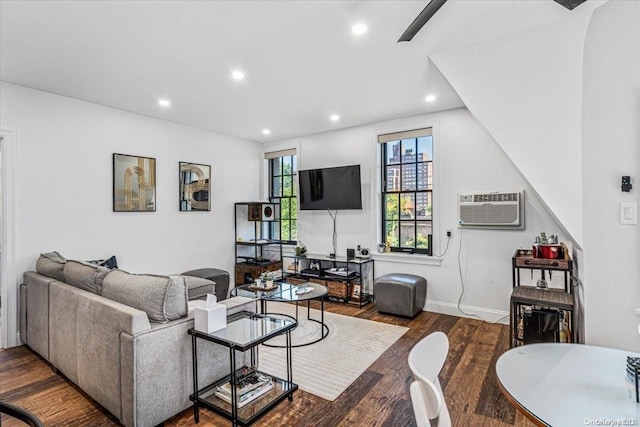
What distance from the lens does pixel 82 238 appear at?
3.84m

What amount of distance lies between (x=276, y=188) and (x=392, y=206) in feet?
7.67

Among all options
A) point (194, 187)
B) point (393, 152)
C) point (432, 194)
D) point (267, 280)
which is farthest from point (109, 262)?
point (432, 194)

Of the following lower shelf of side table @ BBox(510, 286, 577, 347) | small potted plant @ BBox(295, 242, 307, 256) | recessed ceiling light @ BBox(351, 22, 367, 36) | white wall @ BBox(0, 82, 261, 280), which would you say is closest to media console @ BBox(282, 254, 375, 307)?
small potted plant @ BBox(295, 242, 307, 256)

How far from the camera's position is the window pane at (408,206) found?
473 cm

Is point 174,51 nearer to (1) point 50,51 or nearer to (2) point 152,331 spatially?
(1) point 50,51

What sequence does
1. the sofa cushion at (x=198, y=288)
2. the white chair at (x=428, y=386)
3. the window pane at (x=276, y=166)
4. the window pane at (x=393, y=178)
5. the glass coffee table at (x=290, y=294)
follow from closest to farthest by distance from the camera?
the white chair at (x=428, y=386) < the glass coffee table at (x=290, y=294) < the sofa cushion at (x=198, y=288) < the window pane at (x=393, y=178) < the window pane at (x=276, y=166)

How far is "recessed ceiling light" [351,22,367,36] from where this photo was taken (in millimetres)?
2375

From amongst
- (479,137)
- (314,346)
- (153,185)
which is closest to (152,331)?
(314,346)

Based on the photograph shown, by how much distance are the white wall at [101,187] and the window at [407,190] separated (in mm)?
2654

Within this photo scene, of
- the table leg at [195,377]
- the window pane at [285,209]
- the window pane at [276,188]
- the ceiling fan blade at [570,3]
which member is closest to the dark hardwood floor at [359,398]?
the table leg at [195,377]

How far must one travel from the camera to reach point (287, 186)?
241 inches

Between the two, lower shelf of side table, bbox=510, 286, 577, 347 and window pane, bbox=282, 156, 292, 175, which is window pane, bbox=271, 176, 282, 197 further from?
lower shelf of side table, bbox=510, 286, 577, 347

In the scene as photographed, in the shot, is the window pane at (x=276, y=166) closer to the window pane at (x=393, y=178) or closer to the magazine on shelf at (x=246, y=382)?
the window pane at (x=393, y=178)

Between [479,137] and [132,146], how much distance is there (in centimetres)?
439
